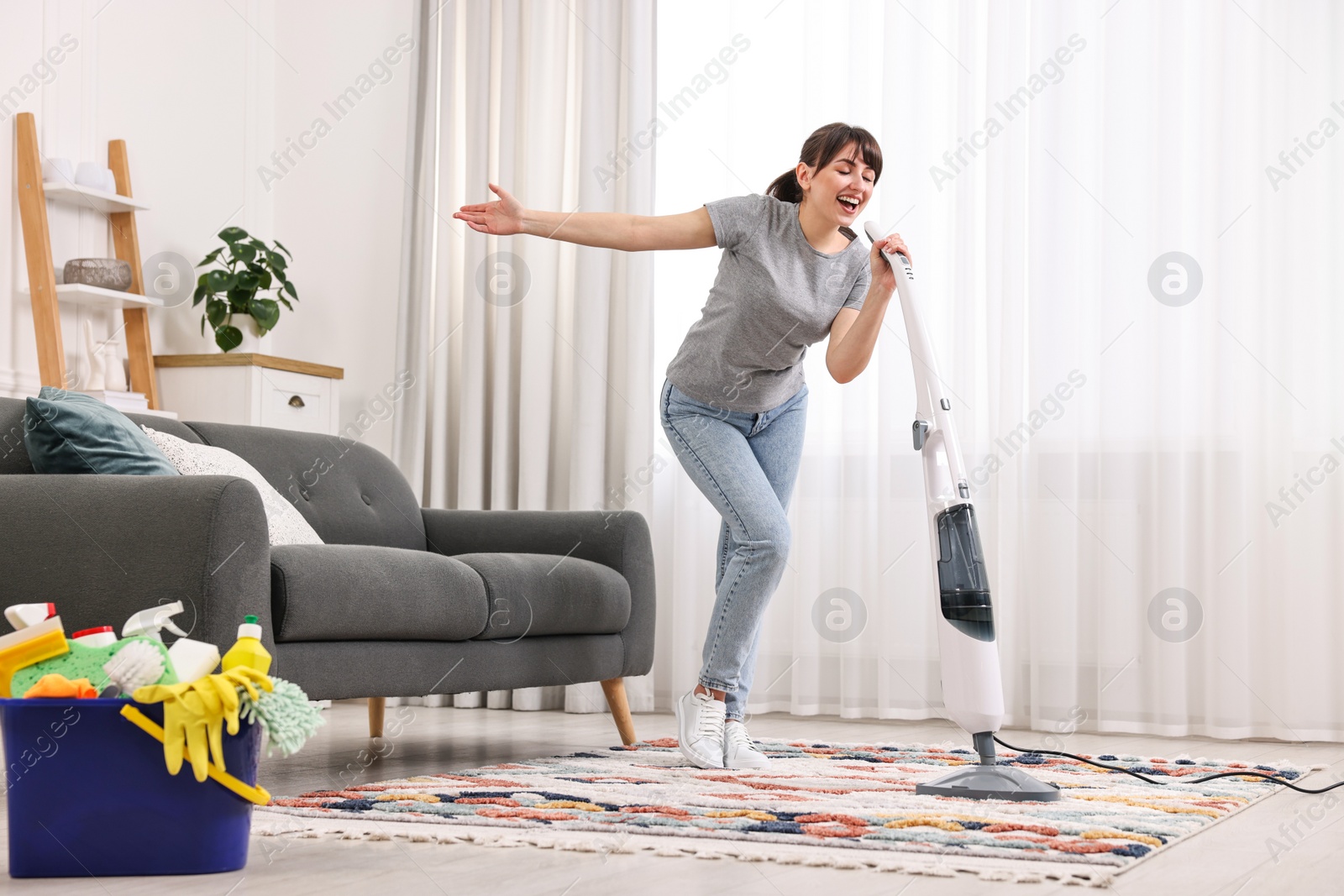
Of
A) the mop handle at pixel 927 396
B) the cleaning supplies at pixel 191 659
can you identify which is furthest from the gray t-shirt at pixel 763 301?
the cleaning supplies at pixel 191 659

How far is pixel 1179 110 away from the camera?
10.8 feet

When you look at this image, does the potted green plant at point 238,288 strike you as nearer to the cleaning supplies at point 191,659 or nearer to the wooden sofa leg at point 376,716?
the wooden sofa leg at point 376,716

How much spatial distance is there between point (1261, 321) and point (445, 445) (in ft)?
7.52

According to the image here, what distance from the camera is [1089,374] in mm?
3344

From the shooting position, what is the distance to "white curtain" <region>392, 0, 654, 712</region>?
3836mm

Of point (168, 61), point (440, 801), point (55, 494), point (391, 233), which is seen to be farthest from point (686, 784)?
point (168, 61)

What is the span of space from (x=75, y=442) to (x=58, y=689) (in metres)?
0.71

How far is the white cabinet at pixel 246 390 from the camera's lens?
3758 millimetres

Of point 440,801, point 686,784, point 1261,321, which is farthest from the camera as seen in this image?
point 1261,321

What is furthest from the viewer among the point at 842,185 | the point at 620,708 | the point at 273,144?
the point at 273,144

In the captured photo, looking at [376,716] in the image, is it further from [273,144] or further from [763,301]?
[273,144]

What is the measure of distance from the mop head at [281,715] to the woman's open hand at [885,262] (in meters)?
1.10

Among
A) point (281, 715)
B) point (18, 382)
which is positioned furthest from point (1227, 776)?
point (18, 382)

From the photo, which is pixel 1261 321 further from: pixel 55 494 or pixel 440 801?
pixel 55 494
